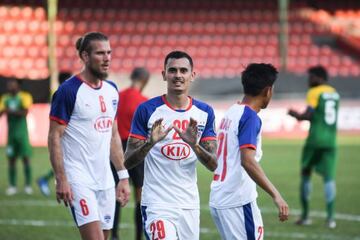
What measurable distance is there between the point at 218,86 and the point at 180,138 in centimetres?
2158

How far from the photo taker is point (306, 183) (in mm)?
12484

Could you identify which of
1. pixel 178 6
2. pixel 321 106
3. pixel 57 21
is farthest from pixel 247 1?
pixel 321 106

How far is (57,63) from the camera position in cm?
3350

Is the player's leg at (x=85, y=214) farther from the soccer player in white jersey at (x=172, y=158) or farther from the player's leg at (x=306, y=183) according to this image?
the player's leg at (x=306, y=183)

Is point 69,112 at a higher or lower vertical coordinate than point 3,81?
higher

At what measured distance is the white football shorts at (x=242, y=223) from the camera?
22.1ft

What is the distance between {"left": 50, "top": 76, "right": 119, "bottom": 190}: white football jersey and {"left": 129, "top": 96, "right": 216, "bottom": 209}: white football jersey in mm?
907

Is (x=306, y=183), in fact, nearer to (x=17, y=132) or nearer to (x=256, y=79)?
(x=256, y=79)

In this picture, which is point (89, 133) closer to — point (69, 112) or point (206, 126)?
point (69, 112)

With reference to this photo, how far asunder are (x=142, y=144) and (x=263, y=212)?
740 centimetres

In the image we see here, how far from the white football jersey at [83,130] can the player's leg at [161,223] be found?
0.96 meters

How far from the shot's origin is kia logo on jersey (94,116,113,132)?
7508 mm

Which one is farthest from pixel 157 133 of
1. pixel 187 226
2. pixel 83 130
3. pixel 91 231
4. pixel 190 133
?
pixel 91 231

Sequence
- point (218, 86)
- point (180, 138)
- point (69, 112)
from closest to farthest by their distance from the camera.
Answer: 1. point (180, 138)
2. point (69, 112)
3. point (218, 86)
